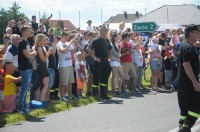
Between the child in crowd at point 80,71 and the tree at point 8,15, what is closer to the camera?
the child in crowd at point 80,71

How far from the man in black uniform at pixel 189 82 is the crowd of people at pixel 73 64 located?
396cm

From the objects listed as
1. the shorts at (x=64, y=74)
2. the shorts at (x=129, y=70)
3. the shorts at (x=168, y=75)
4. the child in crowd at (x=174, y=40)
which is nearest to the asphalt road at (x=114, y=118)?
the shorts at (x=64, y=74)

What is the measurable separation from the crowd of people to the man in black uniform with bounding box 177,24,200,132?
Answer: 396 centimetres

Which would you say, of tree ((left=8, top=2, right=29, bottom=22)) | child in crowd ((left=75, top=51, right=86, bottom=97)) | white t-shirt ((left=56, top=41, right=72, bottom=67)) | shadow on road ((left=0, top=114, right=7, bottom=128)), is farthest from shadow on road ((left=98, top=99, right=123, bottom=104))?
tree ((left=8, top=2, right=29, bottom=22))

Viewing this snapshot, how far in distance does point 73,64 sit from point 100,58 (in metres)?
0.87

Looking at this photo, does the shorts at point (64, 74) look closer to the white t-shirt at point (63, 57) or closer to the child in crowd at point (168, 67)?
the white t-shirt at point (63, 57)

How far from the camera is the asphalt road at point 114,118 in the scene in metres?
8.58

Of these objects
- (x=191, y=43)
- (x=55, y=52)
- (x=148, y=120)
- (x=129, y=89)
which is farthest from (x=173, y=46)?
(x=191, y=43)

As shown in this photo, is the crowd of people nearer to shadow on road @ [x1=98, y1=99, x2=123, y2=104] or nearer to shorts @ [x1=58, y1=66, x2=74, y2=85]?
shorts @ [x1=58, y1=66, x2=74, y2=85]

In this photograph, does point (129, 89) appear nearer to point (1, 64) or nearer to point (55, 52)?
point (55, 52)

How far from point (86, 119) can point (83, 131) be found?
119 cm

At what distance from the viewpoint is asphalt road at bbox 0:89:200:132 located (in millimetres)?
8578

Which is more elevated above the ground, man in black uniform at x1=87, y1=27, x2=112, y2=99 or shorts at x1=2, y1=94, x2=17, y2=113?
man in black uniform at x1=87, y1=27, x2=112, y2=99

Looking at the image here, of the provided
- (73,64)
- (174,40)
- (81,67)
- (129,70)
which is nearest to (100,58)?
(81,67)
